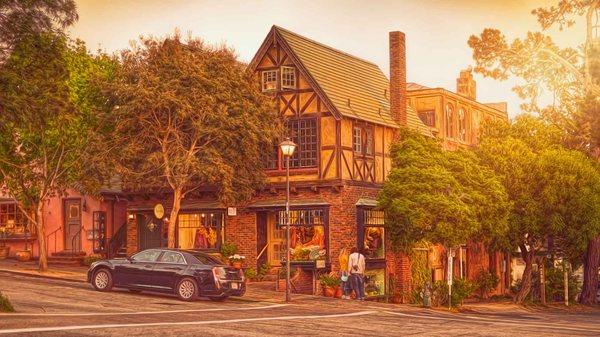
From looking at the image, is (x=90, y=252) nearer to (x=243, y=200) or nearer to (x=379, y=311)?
(x=243, y=200)

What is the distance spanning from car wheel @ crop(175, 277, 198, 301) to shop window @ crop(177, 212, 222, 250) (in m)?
9.39

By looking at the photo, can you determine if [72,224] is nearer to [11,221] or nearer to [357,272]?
[11,221]

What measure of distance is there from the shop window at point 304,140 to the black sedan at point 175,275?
7818 millimetres

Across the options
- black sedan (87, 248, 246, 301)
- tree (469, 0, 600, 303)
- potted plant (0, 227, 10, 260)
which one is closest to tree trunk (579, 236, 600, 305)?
tree (469, 0, 600, 303)

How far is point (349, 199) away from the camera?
3294 centimetres

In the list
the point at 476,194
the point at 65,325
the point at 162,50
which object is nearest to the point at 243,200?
the point at 162,50

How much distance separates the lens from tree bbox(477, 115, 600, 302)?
3650cm

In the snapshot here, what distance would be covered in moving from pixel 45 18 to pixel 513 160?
22.1 meters

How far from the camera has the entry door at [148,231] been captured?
37625 millimetres

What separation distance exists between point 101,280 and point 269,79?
11310 mm

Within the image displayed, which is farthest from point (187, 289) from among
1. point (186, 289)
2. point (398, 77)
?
point (398, 77)

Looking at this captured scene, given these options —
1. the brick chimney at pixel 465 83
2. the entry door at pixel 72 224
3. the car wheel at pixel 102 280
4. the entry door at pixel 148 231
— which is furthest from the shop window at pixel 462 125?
the car wheel at pixel 102 280

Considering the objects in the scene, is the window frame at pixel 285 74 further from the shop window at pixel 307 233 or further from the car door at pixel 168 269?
the car door at pixel 168 269

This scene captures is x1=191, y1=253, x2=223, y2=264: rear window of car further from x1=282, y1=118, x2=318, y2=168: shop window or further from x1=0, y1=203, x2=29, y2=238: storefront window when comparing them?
x1=0, y1=203, x2=29, y2=238: storefront window
